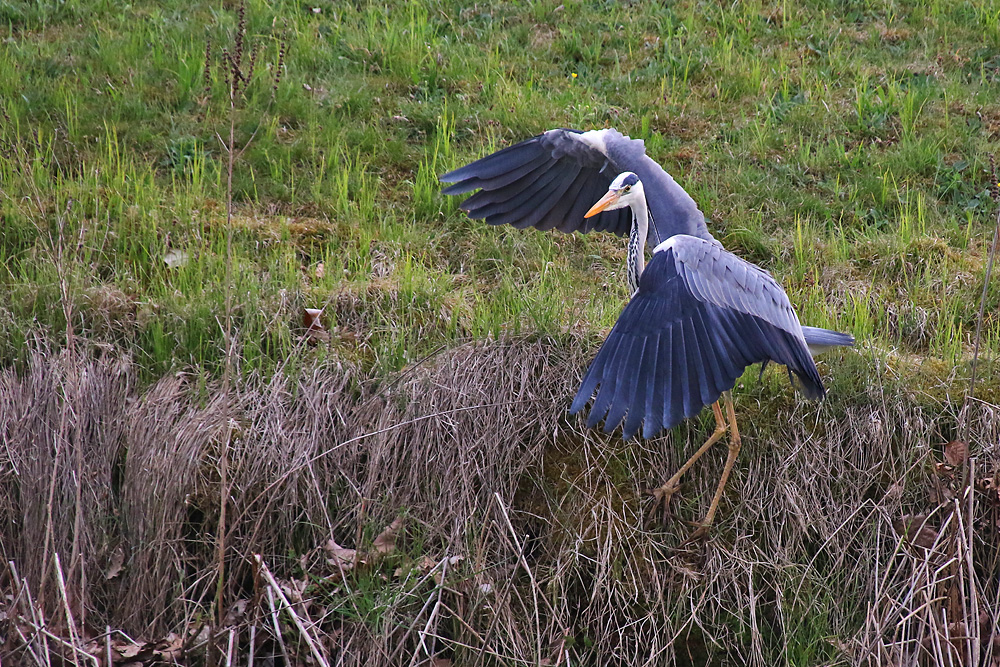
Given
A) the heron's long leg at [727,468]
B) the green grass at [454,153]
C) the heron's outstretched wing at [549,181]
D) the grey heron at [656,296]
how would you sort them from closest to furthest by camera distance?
the grey heron at [656,296]
the heron's long leg at [727,468]
the green grass at [454,153]
the heron's outstretched wing at [549,181]

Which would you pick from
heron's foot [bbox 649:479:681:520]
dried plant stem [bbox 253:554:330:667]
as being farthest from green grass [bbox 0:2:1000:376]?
dried plant stem [bbox 253:554:330:667]

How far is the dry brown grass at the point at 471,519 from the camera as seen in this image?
3.04m

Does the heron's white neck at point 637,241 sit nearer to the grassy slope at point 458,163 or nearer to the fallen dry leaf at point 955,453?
the grassy slope at point 458,163

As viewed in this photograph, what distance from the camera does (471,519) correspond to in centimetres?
323

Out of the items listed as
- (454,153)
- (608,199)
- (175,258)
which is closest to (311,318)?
(175,258)

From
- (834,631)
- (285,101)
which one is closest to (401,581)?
(834,631)

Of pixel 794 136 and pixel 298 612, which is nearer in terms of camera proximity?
pixel 298 612

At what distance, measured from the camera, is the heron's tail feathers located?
11.0ft

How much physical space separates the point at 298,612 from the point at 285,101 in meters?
3.08

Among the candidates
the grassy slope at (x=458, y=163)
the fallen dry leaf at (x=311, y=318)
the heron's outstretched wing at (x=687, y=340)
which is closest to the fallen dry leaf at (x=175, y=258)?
the grassy slope at (x=458, y=163)

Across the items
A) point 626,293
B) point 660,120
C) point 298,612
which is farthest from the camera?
point 660,120

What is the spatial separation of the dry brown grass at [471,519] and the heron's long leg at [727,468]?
0.26 ft

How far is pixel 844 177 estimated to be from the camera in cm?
485

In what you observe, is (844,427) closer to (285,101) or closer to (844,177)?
(844,177)
